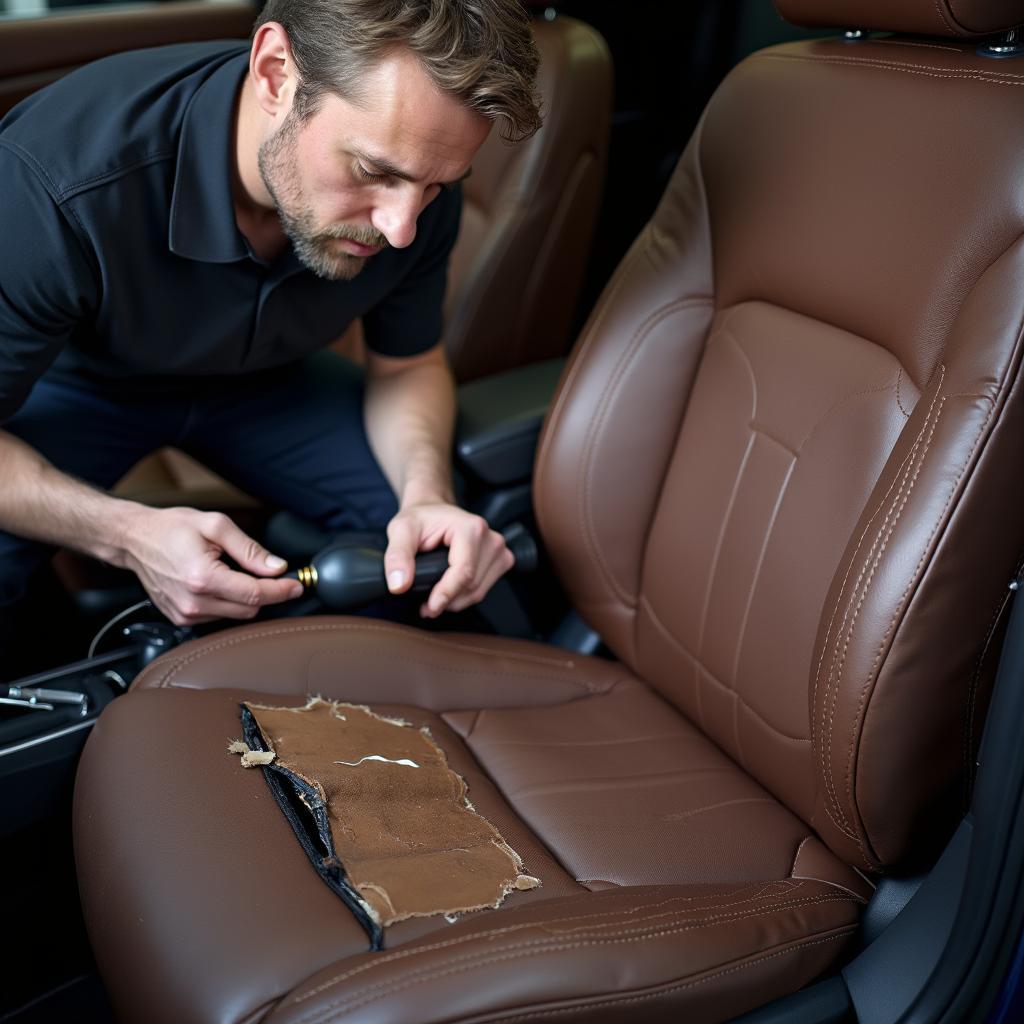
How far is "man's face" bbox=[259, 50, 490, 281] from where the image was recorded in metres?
1.27

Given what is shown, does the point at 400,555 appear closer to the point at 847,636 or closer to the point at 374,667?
the point at 374,667

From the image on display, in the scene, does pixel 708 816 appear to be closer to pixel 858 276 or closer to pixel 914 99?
pixel 858 276

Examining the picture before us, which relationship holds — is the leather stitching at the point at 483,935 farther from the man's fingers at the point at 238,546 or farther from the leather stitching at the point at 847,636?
the man's fingers at the point at 238,546

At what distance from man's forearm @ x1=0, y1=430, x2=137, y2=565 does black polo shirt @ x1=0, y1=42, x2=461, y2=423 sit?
6 centimetres

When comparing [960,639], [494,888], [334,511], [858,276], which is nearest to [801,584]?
[960,639]

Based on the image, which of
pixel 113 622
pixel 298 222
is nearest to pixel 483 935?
pixel 113 622

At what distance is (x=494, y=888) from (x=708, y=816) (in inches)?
11.6

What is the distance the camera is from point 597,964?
958 millimetres

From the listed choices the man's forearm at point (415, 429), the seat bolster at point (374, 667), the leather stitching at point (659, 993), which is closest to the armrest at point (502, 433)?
the man's forearm at point (415, 429)

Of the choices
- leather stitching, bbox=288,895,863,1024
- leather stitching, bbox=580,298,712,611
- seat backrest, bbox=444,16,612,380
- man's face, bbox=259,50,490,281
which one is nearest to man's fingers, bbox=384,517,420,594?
leather stitching, bbox=580,298,712,611

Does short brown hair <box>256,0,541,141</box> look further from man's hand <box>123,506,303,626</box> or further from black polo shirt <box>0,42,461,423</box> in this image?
man's hand <box>123,506,303,626</box>

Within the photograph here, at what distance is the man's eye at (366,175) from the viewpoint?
1329mm

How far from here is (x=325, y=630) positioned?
1.42m

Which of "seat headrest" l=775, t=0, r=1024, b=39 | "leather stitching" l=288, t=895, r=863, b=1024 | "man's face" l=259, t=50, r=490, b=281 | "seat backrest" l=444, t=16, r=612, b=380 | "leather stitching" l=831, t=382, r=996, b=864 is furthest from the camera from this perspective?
"seat backrest" l=444, t=16, r=612, b=380
